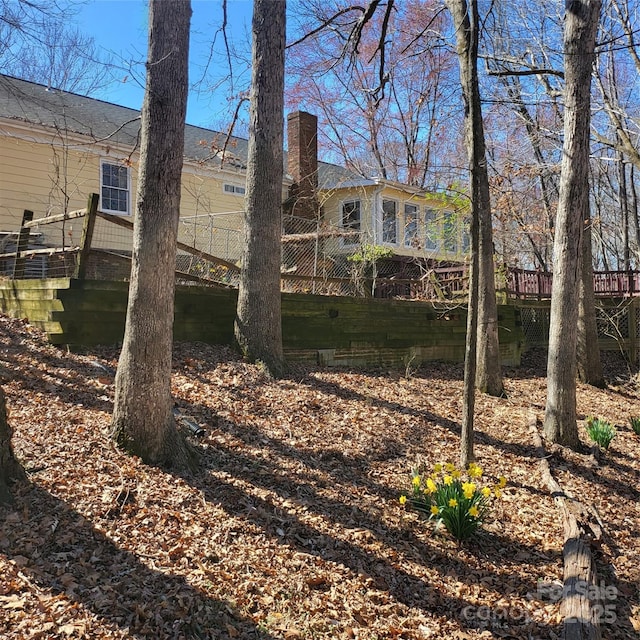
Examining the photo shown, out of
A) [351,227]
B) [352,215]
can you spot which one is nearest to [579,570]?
[351,227]

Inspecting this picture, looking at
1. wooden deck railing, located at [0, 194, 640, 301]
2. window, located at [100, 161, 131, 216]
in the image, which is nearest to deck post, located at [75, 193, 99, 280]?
wooden deck railing, located at [0, 194, 640, 301]

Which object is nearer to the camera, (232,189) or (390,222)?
(232,189)

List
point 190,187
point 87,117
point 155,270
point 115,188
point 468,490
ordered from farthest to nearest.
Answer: point 190,187, point 87,117, point 115,188, point 155,270, point 468,490

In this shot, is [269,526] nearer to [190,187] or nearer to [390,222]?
[190,187]

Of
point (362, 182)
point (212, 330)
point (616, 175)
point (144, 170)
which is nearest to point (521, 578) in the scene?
point (144, 170)

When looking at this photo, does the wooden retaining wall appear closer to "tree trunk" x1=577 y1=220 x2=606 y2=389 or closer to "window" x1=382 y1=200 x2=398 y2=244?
"tree trunk" x1=577 y1=220 x2=606 y2=389

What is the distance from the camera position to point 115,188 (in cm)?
1341

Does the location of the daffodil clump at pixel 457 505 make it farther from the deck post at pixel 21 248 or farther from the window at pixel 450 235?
the window at pixel 450 235

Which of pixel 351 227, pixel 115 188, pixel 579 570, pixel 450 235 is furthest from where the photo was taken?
pixel 351 227

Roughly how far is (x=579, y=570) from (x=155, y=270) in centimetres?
389

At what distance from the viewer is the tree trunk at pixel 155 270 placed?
435 centimetres

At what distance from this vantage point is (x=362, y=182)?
56.4 feet

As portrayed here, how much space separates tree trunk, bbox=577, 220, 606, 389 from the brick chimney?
26.8 feet

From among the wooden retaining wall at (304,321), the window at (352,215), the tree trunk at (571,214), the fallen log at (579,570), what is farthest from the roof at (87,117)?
the fallen log at (579,570)
